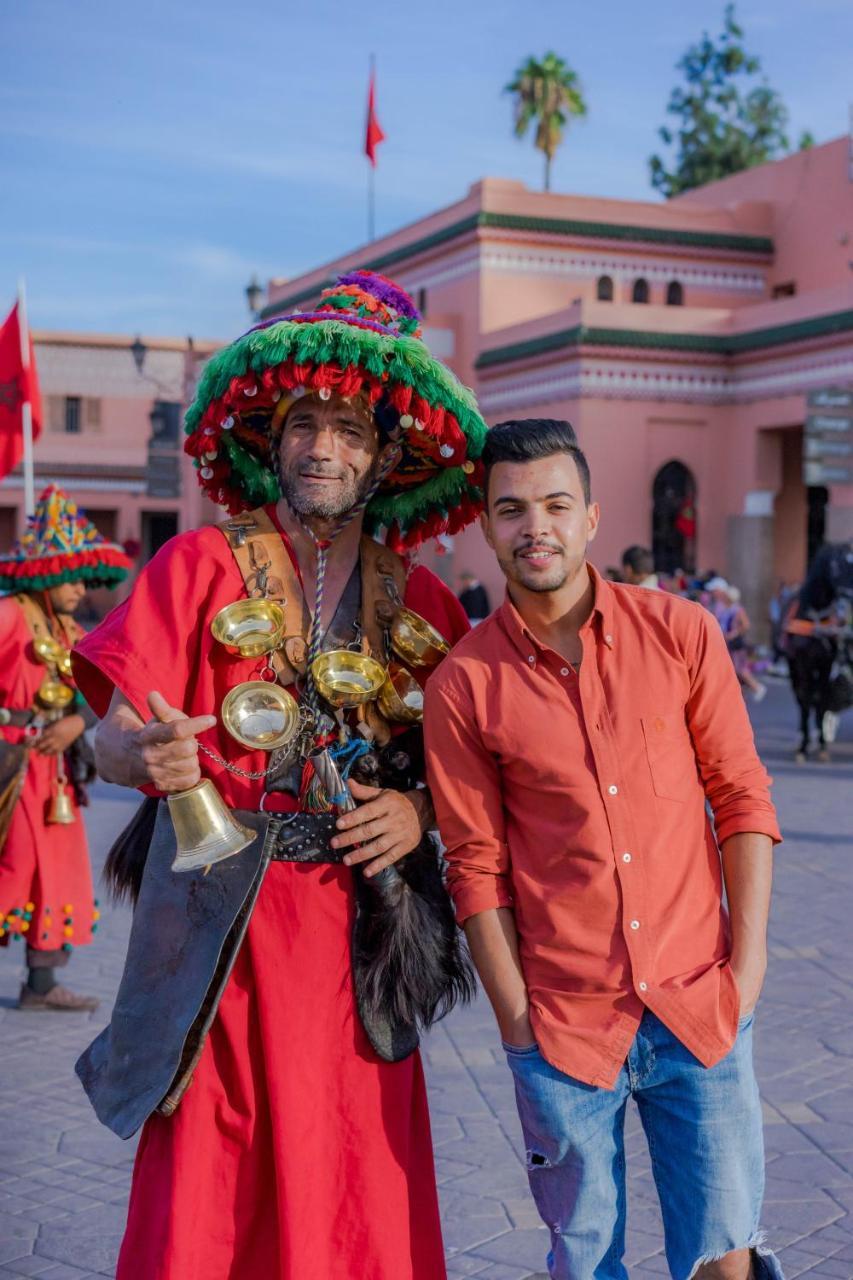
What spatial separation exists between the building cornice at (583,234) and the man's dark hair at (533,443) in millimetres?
22153

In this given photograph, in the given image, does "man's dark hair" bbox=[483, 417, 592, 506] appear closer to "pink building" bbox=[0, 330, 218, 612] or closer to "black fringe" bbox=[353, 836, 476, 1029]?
"black fringe" bbox=[353, 836, 476, 1029]

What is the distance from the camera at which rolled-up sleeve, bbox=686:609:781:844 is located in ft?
8.96

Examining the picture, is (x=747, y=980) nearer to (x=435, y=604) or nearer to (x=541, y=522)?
(x=541, y=522)

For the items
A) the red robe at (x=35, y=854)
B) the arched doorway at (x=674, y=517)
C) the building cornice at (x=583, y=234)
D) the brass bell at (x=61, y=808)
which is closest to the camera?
the red robe at (x=35, y=854)

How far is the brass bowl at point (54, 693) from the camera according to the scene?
6238mm

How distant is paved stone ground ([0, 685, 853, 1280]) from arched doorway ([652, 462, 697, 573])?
54.0 feet

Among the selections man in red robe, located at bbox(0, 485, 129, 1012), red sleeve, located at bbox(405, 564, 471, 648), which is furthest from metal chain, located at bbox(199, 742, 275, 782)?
man in red robe, located at bbox(0, 485, 129, 1012)

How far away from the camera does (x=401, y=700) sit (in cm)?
302

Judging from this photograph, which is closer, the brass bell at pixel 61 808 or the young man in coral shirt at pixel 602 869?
the young man in coral shirt at pixel 602 869

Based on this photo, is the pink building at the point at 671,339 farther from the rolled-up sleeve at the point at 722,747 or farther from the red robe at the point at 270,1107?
the rolled-up sleeve at the point at 722,747

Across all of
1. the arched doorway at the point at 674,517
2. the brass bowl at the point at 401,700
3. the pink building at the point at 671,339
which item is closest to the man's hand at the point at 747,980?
the brass bowl at the point at 401,700

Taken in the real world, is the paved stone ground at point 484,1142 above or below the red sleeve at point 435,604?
below

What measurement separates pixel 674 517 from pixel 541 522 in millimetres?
21176

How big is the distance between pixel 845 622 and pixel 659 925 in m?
11.0
